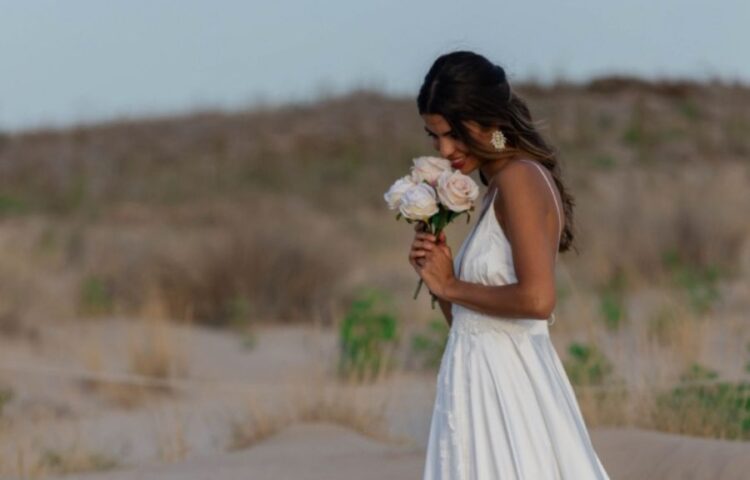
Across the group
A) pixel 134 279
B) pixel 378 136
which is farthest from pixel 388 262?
pixel 378 136

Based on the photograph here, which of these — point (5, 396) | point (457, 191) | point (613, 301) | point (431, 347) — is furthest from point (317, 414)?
point (613, 301)

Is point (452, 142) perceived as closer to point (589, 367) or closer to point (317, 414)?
point (317, 414)

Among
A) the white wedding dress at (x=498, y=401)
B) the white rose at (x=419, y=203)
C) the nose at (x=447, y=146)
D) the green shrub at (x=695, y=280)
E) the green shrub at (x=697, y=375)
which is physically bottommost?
the green shrub at (x=695, y=280)

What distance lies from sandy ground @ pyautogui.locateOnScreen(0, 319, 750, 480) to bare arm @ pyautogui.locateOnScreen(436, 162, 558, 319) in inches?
119

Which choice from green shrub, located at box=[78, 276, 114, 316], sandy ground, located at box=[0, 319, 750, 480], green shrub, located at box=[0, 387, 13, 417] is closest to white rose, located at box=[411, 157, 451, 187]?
sandy ground, located at box=[0, 319, 750, 480]

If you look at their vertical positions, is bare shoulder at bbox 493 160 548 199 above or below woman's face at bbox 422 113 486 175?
below

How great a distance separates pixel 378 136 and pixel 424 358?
3122 centimetres

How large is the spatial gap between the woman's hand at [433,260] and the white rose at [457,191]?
126 mm

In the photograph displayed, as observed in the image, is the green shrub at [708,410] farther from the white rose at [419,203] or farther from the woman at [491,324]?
the white rose at [419,203]

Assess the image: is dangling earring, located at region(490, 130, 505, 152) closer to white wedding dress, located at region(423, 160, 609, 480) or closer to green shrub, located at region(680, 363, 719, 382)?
white wedding dress, located at region(423, 160, 609, 480)

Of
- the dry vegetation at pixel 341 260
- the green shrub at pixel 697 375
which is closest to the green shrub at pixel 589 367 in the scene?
the dry vegetation at pixel 341 260

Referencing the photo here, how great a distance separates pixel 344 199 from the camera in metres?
30.5

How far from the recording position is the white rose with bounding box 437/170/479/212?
14.9 feet

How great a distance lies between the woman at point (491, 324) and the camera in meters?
4.49
